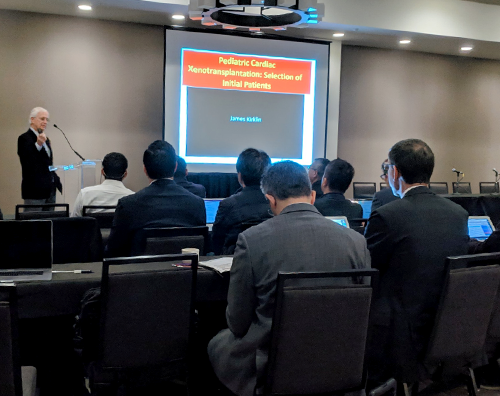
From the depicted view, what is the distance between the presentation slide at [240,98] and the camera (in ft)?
22.5

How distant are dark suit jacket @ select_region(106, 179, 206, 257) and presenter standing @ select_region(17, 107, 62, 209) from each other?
Result: 10.7 feet

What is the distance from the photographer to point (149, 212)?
2793mm

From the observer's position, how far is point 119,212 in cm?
278

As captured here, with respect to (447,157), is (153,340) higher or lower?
lower

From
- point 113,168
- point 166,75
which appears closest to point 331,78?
point 166,75

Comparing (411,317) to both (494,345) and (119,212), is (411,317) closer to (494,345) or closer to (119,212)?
(494,345)

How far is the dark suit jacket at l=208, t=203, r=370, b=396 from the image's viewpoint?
5.63 feet

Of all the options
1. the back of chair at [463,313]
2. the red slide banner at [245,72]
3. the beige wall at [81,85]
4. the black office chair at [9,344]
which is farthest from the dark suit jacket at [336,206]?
the beige wall at [81,85]

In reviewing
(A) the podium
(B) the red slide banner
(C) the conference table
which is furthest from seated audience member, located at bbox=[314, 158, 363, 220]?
(B) the red slide banner

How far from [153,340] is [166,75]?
17.6 feet

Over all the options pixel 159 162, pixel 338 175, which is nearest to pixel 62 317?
pixel 159 162

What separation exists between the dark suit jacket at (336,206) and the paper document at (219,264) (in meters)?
1.26

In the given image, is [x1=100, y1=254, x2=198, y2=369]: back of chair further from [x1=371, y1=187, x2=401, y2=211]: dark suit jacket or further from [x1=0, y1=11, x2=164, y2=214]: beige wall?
[x1=0, y1=11, x2=164, y2=214]: beige wall

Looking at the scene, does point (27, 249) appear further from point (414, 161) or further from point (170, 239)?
point (414, 161)
